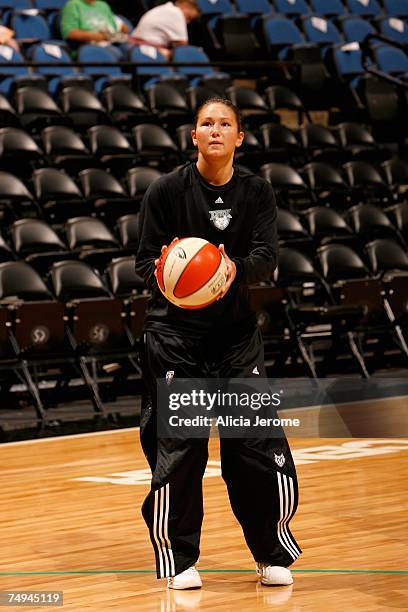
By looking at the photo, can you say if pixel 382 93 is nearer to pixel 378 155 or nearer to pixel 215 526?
pixel 378 155

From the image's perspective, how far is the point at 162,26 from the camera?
39.2 feet

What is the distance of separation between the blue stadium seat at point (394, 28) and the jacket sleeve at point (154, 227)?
10211 mm

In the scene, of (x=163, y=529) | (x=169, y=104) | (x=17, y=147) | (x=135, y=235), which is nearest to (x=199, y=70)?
(x=169, y=104)

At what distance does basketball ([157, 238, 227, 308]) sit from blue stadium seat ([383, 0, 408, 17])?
11369 millimetres

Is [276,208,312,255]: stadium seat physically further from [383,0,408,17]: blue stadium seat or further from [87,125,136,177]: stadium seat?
[383,0,408,17]: blue stadium seat

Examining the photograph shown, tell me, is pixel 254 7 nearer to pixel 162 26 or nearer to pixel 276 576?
pixel 162 26

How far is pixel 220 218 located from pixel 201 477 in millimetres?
812

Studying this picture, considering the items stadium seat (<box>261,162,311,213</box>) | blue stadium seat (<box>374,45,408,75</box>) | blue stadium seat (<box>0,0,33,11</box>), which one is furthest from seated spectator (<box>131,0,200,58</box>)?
stadium seat (<box>261,162,311,213</box>)

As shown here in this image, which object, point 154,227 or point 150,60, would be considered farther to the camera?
point 150,60

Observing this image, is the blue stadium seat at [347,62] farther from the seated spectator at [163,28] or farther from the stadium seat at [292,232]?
the stadium seat at [292,232]

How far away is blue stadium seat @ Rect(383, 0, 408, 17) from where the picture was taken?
14.3 meters

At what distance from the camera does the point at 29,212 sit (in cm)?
980

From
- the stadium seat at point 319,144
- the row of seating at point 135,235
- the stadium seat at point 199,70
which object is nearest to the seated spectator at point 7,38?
the stadium seat at point 199,70

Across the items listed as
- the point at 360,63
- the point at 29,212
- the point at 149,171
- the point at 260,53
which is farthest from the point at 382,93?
the point at 29,212
